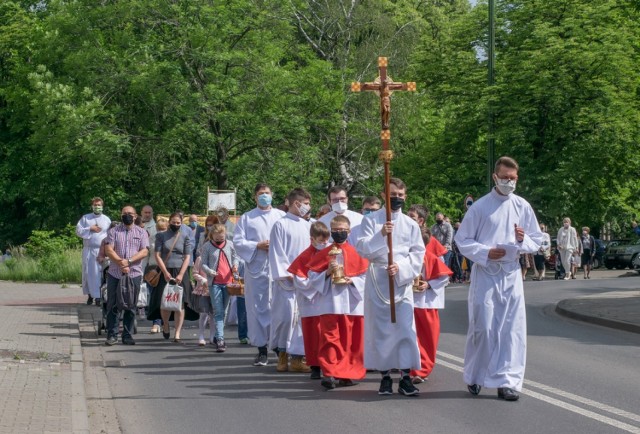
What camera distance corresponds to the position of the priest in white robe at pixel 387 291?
35.1 feet

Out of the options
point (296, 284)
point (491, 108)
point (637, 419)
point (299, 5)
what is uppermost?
point (299, 5)

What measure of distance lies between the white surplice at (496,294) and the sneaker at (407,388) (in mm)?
447

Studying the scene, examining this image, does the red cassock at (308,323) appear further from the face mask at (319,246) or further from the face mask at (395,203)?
the face mask at (395,203)

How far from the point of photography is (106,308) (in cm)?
1623

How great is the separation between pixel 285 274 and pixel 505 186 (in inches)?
127

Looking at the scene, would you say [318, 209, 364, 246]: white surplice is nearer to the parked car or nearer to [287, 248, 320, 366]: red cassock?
[287, 248, 320, 366]: red cassock

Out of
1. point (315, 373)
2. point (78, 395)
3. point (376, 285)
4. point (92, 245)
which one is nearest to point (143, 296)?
point (92, 245)

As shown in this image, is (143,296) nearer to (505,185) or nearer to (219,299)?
(219,299)

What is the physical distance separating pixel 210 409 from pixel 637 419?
11.1 ft

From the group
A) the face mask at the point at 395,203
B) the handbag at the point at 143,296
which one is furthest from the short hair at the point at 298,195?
the handbag at the point at 143,296

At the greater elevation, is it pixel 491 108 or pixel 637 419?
pixel 491 108

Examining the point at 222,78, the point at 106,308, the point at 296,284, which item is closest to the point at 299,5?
the point at 222,78

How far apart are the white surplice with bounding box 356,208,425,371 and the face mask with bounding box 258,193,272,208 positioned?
328 cm

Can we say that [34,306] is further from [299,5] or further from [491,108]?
[299,5]
